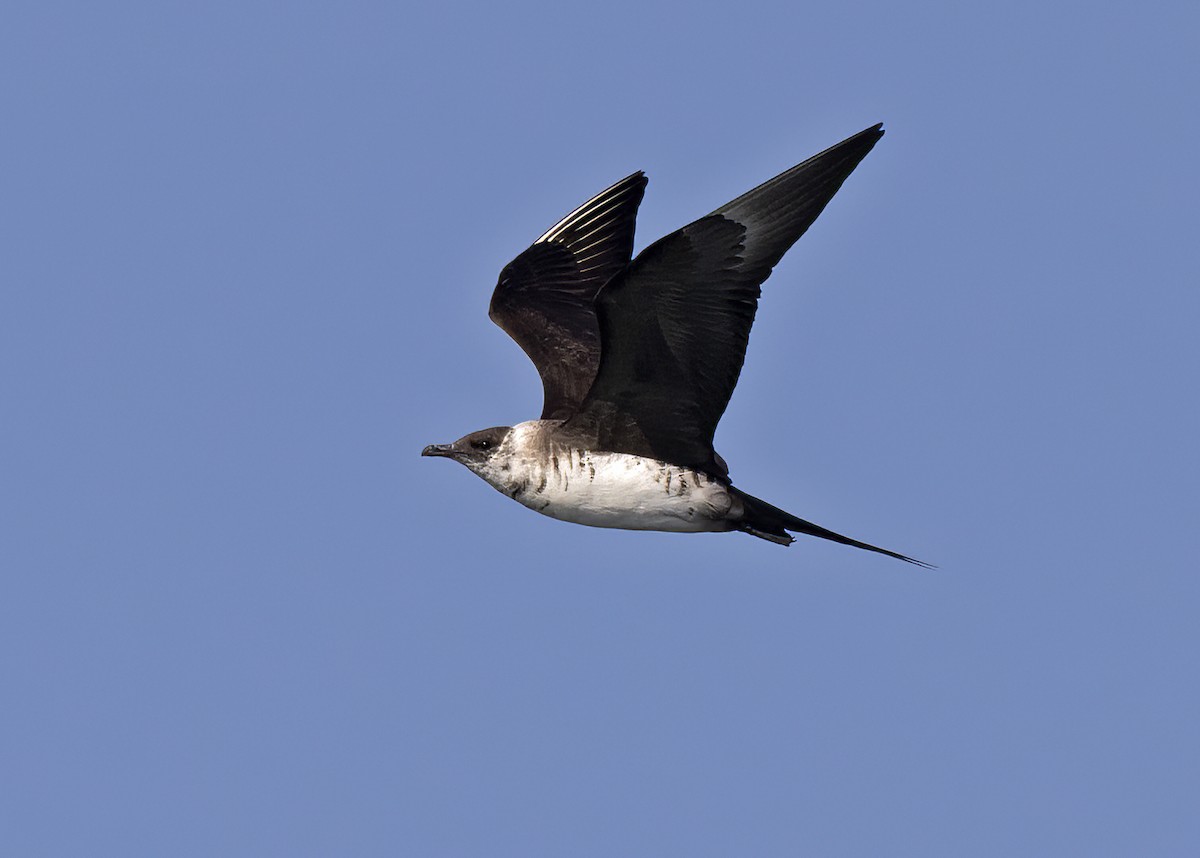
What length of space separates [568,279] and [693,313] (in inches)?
113

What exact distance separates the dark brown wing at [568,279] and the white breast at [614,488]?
125 centimetres

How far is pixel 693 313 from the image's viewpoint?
36.5ft

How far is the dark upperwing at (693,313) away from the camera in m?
10.8

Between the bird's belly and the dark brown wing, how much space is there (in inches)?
52.2

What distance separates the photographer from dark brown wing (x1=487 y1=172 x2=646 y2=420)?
13.4 m

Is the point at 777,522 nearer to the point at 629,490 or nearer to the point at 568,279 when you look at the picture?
the point at 629,490

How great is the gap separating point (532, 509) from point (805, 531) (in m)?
1.78

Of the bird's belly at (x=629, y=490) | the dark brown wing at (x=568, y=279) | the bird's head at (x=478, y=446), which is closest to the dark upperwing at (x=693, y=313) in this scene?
the bird's belly at (x=629, y=490)

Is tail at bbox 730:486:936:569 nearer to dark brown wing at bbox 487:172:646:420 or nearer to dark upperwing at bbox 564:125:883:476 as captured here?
dark upperwing at bbox 564:125:883:476

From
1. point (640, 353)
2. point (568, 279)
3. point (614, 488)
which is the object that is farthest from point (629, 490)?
point (568, 279)

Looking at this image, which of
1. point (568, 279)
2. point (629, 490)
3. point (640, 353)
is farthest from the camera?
point (568, 279)

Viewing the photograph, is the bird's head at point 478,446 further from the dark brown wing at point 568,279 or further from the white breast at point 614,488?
the dark brown wing at point 568,279

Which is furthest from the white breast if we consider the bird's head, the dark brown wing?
the dark brown wing

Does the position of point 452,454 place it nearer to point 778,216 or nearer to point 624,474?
point 624,474
